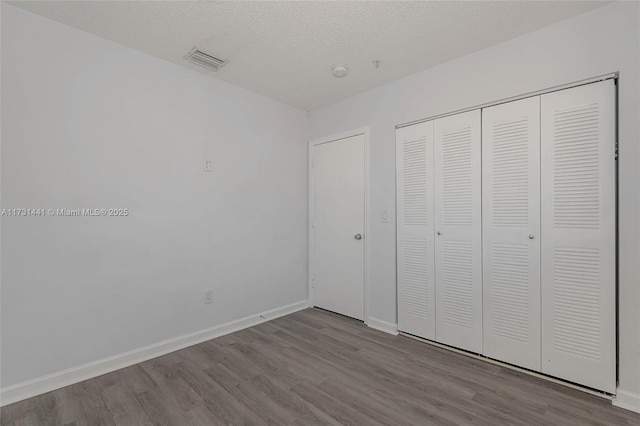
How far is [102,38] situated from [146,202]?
1.34 metres

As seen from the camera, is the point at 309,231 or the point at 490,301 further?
the point at 309,231

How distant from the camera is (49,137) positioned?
6.86 ft

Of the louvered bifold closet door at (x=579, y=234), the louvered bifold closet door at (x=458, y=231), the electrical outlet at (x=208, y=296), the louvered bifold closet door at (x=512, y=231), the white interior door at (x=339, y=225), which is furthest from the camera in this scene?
the white interior door at (x=339, y=225)

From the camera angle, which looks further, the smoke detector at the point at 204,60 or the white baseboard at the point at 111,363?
the smoke detector at the point at 204,60

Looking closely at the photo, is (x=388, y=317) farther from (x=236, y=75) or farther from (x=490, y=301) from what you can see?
(x=236, y=75)

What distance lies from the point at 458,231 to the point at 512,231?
1.34ft

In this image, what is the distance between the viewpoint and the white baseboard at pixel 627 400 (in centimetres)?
179

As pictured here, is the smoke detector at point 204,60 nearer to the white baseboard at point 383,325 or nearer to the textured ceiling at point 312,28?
the textured ceiling at point 312,28

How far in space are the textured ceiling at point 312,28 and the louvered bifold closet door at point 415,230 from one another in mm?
740

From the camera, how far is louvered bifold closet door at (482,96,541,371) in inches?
86.5

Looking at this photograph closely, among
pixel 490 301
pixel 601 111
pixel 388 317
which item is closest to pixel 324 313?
pixel 388 317

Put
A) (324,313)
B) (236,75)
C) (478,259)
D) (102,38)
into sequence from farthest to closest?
(324,313)
(236,75)
(478,259)
(102,38)

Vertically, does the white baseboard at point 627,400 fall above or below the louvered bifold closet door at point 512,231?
below

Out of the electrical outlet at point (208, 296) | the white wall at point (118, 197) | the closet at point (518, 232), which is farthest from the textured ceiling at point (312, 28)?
the electrical outlet at point (208, 296)
